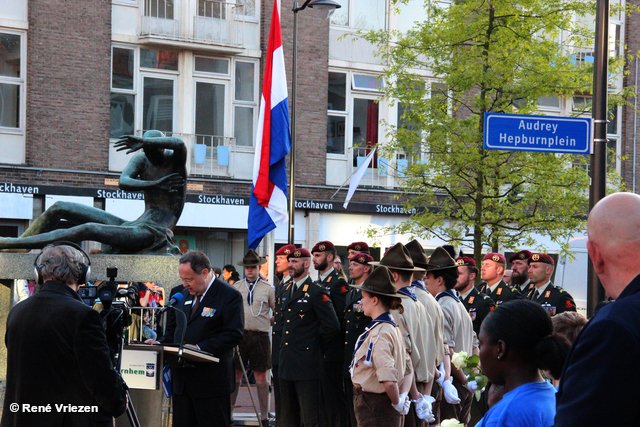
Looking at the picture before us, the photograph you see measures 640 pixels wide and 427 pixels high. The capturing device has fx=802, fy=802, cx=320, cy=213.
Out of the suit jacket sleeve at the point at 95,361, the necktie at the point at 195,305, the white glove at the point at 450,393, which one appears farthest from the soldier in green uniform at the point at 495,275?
the suit jacket sleeve at the point at 95,361

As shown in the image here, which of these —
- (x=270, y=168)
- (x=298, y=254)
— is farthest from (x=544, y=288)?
(x=270, y=168)

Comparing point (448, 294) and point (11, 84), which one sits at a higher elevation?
point (11, 84)

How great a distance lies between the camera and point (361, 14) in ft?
85.0

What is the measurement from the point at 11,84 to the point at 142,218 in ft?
43.5

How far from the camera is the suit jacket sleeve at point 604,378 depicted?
2109 mm

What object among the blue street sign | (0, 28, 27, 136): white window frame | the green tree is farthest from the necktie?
(0, 28, 27, 136): white window frame

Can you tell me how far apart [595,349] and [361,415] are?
4.04m

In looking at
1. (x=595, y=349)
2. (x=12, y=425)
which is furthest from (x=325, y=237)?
(x=595, y=349)

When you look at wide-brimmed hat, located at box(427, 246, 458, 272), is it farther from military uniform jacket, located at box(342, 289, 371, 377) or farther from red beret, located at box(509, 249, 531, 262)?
red beret, located at box(509, 249, 531, 262)

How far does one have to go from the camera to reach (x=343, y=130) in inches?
1007

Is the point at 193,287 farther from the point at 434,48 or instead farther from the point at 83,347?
the point at 434,48

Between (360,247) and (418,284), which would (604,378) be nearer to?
(418,284)

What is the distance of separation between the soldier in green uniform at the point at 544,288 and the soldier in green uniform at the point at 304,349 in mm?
3052

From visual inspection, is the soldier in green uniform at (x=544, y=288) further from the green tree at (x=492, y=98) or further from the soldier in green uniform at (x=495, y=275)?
the green tree at (x=492, y=98)
